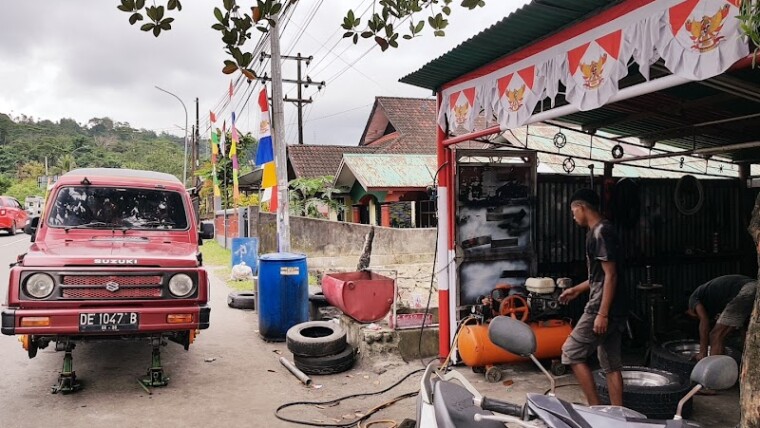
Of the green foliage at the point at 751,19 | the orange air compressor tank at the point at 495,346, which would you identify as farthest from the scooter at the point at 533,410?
the orange air compressor tank at the point at 495,346

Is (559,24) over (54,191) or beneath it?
over

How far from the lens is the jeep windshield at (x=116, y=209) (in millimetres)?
6582

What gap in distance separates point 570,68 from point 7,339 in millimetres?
8234

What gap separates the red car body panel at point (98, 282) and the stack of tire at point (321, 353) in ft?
4.18

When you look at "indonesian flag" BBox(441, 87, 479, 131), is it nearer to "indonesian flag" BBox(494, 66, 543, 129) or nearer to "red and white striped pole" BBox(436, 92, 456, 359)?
"red and white striped pole" BBox(436, 92, 456, 359)

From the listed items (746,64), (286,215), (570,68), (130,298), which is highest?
(570,68)

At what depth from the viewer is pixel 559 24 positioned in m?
4.72

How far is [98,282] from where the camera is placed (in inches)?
214

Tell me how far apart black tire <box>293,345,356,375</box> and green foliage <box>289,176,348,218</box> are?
13.9 meters

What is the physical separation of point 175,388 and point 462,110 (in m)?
4.47

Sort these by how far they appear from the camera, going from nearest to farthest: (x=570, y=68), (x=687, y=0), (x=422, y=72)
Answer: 1. (x=687, y=0)
2. (x=570, y=68)
3. (x=422, y=72)

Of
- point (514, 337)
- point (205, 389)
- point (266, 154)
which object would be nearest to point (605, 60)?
point (514, 337)

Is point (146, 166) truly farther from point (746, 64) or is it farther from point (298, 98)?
point (746, 64)

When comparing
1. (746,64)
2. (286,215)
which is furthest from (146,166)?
(746,64)
